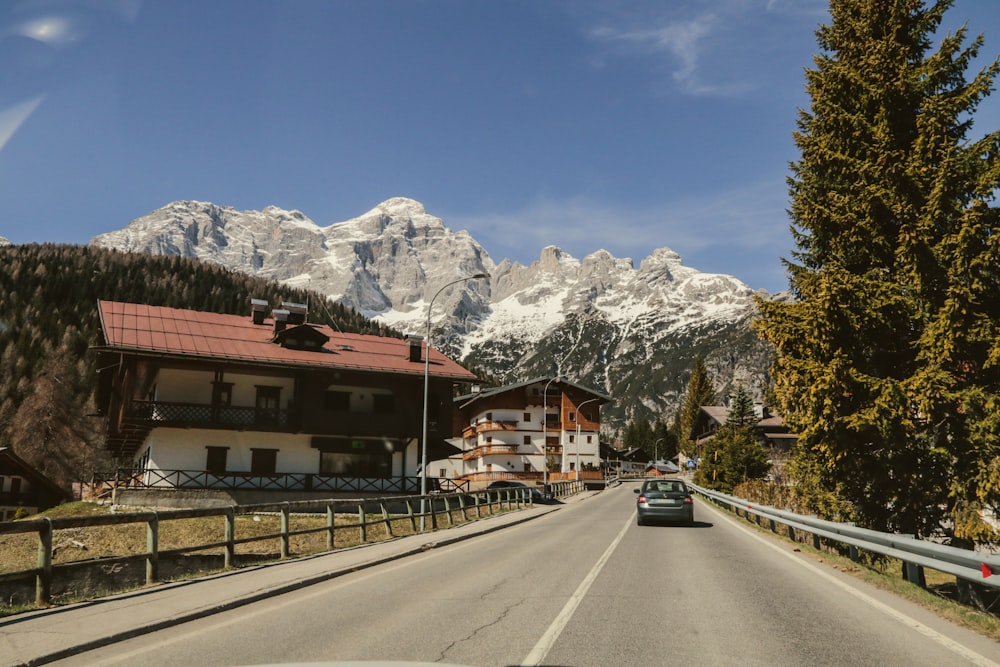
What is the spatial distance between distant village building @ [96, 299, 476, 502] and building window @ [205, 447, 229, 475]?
5 cm

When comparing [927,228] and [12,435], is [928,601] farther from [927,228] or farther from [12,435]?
[12,435]

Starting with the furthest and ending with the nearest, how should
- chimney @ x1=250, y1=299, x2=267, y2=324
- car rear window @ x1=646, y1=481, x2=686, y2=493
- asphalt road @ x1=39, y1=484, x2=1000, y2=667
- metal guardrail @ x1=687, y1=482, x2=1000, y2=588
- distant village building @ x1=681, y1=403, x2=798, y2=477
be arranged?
distant village building @ x1=681, y1=403, x2=798, y2=477 < chimney @ x1=250, y1=299, x2=267, y2=324 < car rear window @ x1=646, y1=481, x2=686, y2=493 < metal guardrail @ x1=687, y1=482, x2=1000, y2=588 < asphalt road @ x1=39, y1=484, x2=1000, y2=667

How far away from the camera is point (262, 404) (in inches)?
1503

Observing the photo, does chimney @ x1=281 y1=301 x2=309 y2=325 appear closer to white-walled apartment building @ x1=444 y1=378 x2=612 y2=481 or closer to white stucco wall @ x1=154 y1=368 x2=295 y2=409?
white stucco wall @ x1=154 y1=368 x2=295 y2=409

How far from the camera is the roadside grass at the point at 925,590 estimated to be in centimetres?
773

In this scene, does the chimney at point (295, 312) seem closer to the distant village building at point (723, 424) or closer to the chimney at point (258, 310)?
the chimney at point (258, 310)

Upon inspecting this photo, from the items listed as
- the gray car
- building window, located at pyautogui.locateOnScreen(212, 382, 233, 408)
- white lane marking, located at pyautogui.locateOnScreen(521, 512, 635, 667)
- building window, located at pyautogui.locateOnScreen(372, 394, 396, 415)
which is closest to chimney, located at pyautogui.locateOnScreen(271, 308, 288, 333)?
building window, located at pyautogui.locateOnScreen(212, 382, 233, 408)

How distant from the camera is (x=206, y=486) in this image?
35.4 m

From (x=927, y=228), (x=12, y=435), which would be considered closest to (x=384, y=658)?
(x=927, y=228)

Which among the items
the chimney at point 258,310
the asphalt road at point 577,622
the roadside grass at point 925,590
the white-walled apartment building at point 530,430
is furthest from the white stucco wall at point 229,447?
the white-walled apartment building at point 530,430

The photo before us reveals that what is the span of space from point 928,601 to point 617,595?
4018 mm

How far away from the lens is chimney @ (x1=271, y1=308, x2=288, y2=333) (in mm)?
41031

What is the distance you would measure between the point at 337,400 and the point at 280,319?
6.33m

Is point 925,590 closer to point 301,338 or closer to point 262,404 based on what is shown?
point 262,404
